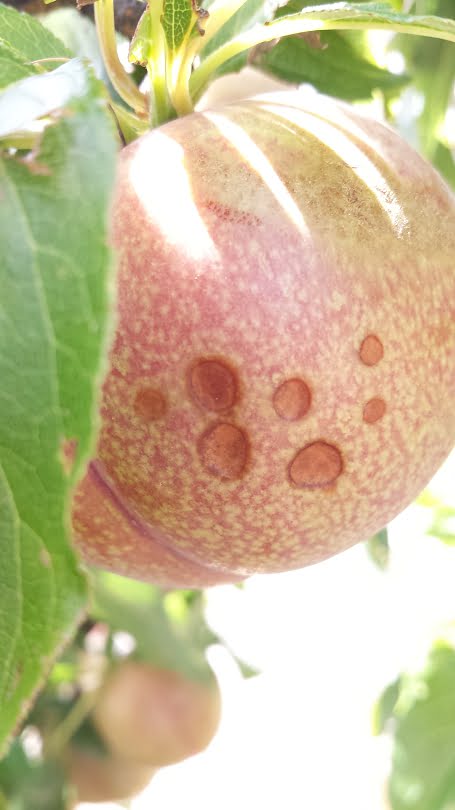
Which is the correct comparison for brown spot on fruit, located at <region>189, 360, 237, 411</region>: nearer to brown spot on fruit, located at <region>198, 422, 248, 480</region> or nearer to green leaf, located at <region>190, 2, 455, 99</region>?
brown spot on fruit, located at <region>198, 422, 248, 480</region>

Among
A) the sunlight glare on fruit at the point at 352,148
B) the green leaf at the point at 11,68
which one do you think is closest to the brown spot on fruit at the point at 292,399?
the sunlight glare on fruit at the point at 352,148

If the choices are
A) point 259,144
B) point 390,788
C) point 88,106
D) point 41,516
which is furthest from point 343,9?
point 390,788

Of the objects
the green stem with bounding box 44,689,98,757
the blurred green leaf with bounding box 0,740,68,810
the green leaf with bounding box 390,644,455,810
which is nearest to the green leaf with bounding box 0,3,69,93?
the green leaf with bounding box 390,644,455,810

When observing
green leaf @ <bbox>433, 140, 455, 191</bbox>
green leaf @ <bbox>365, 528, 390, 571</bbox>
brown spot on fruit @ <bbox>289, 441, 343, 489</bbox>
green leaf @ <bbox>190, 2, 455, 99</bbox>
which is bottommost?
green leaf @ <bbox>365, 528, 390, 571</bbox>

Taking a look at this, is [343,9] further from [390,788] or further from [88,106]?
[390,788]

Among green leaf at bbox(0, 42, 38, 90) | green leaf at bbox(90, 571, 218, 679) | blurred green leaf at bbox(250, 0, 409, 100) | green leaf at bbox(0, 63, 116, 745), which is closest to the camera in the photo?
green leaf at bbox(0, 63, 116, 745)

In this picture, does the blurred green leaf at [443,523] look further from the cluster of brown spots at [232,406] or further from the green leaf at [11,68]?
the green leaf at [11,68]

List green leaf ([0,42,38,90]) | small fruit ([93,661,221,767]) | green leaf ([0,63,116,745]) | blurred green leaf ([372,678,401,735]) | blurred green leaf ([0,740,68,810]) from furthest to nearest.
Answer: small fruit ([93,661,221,767]) < blurred green leaf ([0,740,68,810]) < blurred green leaf ([372,678,401,735]) < green leaf ([0,42,38,90]) < green leaf ([0,63,116,745])
